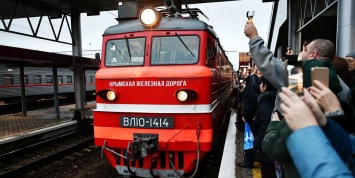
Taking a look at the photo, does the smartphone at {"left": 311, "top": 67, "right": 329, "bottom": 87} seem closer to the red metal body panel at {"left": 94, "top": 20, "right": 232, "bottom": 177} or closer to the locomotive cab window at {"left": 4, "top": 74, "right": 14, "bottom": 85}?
the red metal body panel at {"left": 94, "top": 20, "right": 232, "bottom": 177}

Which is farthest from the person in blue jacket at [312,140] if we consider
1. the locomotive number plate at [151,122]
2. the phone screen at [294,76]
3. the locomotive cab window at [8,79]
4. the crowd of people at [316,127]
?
the locomotive cab window at [8,79]

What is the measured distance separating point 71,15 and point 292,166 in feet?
50.3

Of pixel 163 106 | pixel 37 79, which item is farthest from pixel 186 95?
pixel 37 79

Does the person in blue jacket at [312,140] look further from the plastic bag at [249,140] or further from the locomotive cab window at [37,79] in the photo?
the locomotive cab window at [37,79]

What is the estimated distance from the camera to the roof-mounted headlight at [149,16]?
438cm

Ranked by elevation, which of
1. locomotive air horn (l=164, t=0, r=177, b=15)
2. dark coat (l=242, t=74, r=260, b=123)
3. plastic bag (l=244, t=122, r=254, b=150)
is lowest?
plastic bag (l=244, t=122, r=254, b=150)

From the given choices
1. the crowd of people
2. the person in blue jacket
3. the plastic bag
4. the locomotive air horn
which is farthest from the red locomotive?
the person in blue jacket

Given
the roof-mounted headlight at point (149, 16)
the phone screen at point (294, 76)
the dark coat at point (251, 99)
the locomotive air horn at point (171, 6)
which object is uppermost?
the locomotive air horn at point (171, 6)

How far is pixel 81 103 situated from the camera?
50.6 ft

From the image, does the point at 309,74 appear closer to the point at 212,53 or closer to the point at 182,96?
the point at 182,96

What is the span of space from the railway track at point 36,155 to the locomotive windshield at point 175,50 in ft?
11.7

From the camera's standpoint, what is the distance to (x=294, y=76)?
49.9 inches

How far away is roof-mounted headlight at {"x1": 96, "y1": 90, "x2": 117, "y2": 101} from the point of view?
4.36m

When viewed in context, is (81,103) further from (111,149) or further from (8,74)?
(111,149)
